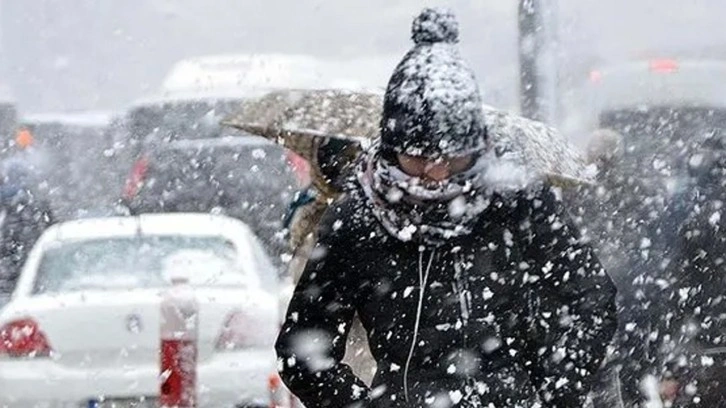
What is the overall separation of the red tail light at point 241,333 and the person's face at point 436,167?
460 centimetres

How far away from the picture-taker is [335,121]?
5949mm

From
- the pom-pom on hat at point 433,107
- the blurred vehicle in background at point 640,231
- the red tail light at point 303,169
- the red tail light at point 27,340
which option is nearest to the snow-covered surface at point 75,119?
the red tail light at point 303,169

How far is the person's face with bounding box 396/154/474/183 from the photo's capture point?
13.3 feet

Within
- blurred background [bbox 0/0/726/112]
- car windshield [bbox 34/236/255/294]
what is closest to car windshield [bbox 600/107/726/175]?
blurred background [bbox 0/0/726/112]

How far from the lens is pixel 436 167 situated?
4.07 meters

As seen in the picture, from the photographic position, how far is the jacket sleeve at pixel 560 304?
4.13 metres

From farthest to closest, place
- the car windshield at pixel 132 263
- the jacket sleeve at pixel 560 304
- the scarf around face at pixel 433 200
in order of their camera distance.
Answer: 1. the car windshield at pixel 132 263
2. the jacket sleeve at pixel 560 304
3. the scarf around face at pixel 433 200

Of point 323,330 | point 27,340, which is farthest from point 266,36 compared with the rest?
point 323,330

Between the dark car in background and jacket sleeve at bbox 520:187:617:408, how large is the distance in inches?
472

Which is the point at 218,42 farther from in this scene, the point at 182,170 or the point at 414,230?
the point at 414,230

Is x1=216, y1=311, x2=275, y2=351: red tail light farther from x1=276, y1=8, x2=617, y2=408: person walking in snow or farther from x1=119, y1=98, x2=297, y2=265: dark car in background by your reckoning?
x1=119, y1=98, x2=297, y2=265: dark car in background

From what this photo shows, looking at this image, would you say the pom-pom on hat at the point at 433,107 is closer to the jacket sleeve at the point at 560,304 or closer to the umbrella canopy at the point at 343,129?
the jacket sleeve at the point at 560,304

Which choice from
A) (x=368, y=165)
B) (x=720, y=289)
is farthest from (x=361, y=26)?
(x=368, y=165)

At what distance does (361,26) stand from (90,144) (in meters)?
5.56
